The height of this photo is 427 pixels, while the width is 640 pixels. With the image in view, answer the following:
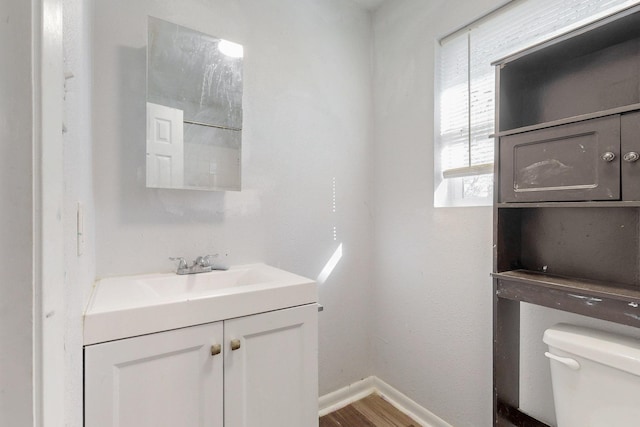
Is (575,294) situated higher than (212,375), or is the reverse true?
(575,294)

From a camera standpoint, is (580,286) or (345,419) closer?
(580,286)

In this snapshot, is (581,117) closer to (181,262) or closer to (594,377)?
(594,377)

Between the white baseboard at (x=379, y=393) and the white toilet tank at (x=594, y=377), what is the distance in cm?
75

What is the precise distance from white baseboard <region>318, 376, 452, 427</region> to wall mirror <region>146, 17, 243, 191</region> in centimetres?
138

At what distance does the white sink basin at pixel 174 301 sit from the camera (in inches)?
32.4

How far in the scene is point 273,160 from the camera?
5.32ft

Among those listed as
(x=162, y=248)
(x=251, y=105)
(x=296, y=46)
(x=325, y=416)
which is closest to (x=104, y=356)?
(x=162, y=248)

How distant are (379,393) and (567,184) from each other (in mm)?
1626

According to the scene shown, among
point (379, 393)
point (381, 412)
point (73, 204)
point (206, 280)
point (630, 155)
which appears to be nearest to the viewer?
point (73, 204)

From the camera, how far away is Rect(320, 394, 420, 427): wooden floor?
1.63 metres

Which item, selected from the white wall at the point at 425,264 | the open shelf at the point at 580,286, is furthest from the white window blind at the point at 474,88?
the open shelf at the point at 580,286
